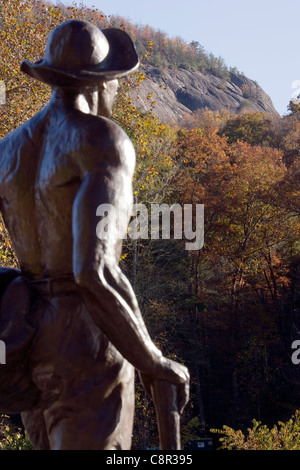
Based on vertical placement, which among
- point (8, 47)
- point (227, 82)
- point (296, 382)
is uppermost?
point (227, 82)

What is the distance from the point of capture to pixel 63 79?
2.60 metres

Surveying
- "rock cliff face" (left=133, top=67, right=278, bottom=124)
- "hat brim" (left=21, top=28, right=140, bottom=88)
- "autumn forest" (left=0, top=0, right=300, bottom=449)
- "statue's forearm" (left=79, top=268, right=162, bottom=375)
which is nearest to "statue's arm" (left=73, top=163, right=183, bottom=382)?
"statue's forearm" (left=79, top=268, right=162, bottom=375)

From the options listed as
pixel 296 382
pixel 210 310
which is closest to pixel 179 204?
pixel 210 310

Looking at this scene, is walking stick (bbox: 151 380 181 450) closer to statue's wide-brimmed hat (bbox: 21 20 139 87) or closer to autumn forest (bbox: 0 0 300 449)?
statue's wide-brimmed hat (bbox: 21 20 139 87)

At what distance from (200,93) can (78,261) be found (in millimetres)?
72782

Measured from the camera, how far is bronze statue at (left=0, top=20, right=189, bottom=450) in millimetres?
2322

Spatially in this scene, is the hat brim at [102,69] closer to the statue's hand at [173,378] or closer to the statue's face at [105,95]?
the statue's face at [105,95]

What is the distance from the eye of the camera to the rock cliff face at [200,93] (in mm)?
67875

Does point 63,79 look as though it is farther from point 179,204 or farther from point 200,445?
point 179,204

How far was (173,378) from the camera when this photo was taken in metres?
2.37

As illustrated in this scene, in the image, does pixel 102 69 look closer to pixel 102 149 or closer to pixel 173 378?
pixel 102 149

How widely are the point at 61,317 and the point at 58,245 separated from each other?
0.82ft

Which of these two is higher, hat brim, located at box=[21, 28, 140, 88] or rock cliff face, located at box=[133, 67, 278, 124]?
rock cliff face, located at box=[133, 67, 278, 124]

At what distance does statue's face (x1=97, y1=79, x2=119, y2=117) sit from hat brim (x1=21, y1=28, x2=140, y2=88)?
0.10 meters
